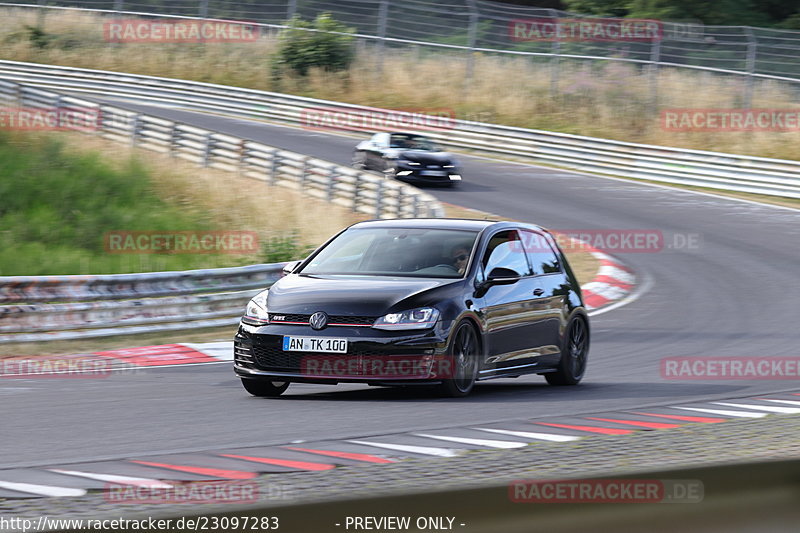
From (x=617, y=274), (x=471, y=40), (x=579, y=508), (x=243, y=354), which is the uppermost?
(x=471, y=40)

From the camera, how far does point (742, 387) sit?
35.9ft

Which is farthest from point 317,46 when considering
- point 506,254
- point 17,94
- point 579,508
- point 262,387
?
point 579,508

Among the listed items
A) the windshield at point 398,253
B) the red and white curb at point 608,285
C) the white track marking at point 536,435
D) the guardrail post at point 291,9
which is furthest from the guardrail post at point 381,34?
the white track marking at point 536,435

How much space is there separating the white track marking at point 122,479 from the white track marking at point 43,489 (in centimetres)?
26

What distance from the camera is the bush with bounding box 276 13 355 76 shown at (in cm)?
4684

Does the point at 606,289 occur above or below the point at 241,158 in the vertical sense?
below

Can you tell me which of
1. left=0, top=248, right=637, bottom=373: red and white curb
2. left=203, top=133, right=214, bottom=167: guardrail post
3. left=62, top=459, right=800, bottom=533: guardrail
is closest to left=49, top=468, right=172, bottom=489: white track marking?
left=62, top=459, right=800, bottom=533: guardrail

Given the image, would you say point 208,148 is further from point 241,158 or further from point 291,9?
point 291,9

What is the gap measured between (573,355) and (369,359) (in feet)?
9.26

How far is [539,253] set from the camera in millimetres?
11016

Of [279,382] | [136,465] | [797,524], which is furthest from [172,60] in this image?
[797,524]

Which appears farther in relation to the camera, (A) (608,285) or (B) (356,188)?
(B) (356,188)

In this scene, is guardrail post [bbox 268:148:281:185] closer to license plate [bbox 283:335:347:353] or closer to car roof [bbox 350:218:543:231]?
car roof [bbox 350:218:543:231]

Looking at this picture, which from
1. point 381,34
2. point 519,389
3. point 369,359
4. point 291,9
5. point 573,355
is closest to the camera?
point 369,359
